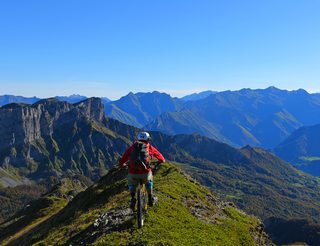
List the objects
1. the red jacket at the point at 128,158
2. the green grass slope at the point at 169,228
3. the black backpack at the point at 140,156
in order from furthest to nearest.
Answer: the green grass slope at the point at 169,228 < the red jacket at the point at 128,158 < the black backpack at the point at 140,156

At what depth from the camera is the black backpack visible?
23.3 m

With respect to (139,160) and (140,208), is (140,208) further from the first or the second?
(139,160)

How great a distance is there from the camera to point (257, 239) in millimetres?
38000

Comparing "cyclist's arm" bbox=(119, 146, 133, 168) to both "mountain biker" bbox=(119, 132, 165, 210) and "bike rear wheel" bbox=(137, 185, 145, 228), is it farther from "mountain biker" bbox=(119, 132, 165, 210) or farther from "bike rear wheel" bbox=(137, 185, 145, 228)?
"bike rear wheel" bbox=(137, 185, 145, 228)

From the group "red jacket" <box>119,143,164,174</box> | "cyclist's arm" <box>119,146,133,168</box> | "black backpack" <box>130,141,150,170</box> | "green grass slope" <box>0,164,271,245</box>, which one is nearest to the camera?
"black backpack" <box>130,141,150,170</box>

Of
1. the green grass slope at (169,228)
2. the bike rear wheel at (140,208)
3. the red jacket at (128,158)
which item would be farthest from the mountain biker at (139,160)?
the green grass slope at (169,228)

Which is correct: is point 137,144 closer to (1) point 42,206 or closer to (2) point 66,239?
(2) point 66,239

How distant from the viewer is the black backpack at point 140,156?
76.4ft

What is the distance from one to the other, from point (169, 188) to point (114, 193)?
24.1ft

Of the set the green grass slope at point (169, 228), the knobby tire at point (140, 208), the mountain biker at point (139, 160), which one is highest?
the mountain biker at point (139, 160)

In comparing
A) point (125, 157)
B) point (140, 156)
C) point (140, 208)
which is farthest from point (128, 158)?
point (140, 208)

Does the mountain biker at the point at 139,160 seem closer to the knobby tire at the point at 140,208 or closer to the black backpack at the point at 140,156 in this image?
the black backpack at the point at 140,156

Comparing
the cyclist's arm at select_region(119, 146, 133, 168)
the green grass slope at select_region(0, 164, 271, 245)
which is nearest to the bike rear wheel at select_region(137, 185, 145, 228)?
the green grass slope at select_region(0, 164, 271, 245)

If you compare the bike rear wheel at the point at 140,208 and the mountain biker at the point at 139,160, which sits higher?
the mountain biker at the point at 139,160
